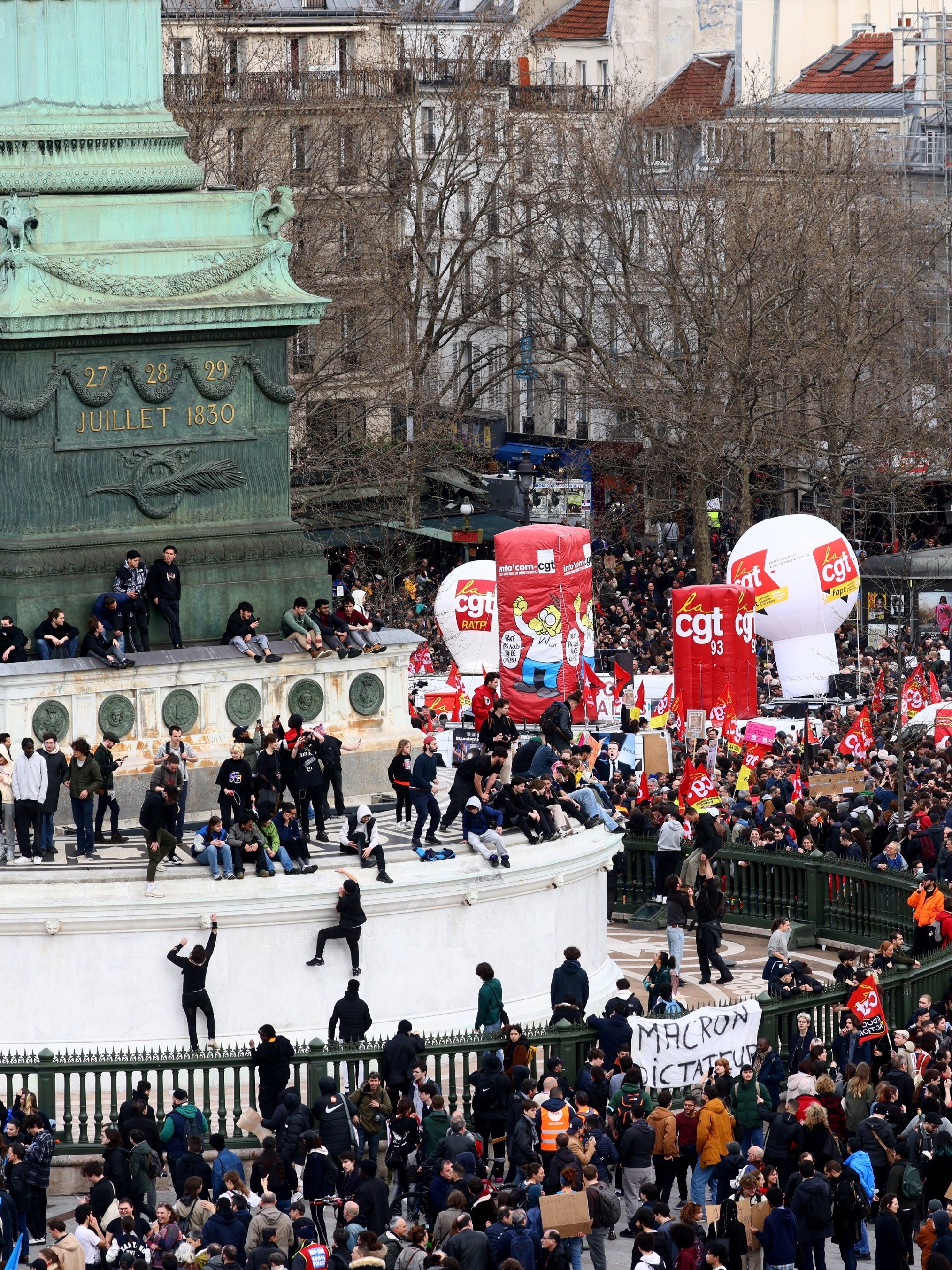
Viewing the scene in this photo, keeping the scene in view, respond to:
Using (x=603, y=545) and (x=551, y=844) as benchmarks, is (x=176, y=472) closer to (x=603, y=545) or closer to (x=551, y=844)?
(x=551, y=844)

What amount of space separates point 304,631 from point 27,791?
403 cm

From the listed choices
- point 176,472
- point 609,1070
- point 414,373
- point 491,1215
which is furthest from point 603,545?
point 491,1215

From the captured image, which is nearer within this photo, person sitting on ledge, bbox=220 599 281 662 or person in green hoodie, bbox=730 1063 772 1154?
person in green hoodie, bbox=730 1063 772 1154

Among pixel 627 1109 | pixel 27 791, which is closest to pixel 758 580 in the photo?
pixel 27 791

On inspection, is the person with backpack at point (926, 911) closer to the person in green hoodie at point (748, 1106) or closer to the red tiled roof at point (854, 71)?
the person in green hoodie at point (748, 1106)

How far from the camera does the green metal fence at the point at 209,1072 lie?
91.8 ft

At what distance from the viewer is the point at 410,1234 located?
23.1m

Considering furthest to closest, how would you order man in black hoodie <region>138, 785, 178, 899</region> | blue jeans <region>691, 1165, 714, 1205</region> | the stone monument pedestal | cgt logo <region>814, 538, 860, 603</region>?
1. cgt logo <region>814, 538, 860, 603</region>
2. the stone monument pedestal
3. man in black hoodie <region>138, 785, 178, 899</region>
4. blue jeans <region>691, 1165, 714, 1205</region>

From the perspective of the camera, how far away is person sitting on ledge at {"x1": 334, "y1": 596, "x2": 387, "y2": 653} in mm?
34469

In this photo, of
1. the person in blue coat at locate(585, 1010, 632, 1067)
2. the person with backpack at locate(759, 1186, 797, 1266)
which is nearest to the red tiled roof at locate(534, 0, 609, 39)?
the person in blue coat at locate(585, 1010, 632, 1067)

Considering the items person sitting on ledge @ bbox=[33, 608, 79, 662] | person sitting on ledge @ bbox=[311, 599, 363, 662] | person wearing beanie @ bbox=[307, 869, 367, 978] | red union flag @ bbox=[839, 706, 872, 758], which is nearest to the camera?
person wearing beanie @ bbox=[307, 869, 367, 978]

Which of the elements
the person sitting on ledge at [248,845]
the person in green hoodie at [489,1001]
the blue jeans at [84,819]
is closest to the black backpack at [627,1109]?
the person in green hoodie at [489,1001]

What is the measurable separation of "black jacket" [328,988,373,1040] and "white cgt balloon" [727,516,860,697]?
2589 cm

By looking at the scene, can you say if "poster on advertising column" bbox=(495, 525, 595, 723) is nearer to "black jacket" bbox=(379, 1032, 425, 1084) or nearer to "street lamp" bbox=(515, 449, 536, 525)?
"street lamp" bbox=(515, 449, 536, 525)
